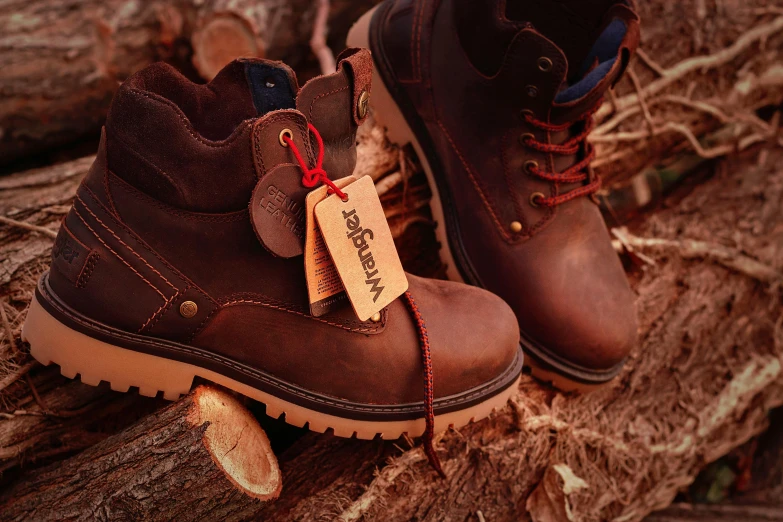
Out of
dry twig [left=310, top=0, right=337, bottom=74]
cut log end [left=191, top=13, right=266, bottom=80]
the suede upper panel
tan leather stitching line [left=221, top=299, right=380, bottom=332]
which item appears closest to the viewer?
the suede upper panel

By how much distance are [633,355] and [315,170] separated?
1.01 metres

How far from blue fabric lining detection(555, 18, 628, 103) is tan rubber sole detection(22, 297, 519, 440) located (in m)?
0.82

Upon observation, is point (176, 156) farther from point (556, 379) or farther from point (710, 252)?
point (710, 252)

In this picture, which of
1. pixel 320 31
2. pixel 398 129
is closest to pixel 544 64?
pixel 398 129

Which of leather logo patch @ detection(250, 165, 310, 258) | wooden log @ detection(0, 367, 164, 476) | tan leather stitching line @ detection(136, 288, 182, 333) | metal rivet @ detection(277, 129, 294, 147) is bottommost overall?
wooden log @ detection(0, 367, 164, 476)

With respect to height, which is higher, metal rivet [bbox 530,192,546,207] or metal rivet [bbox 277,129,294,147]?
metal rivet [bbox 277,129,294,147]

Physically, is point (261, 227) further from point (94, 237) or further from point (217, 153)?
point (94, 237)

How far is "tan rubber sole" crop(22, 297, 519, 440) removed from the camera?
3.44 ft

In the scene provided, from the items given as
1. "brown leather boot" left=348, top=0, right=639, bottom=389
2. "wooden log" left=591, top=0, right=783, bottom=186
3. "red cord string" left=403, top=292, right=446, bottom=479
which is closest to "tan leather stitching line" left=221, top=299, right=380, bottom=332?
"red cord string" left=403, top=292, right=446, bottom=479

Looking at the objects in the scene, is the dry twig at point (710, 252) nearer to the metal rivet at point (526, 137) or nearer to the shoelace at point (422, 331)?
the metal rivet at point (526, 137)

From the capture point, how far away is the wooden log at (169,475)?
0.96m

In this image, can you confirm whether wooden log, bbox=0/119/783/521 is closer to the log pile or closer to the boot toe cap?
the log pile

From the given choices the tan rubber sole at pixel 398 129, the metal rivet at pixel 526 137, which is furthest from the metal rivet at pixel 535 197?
Result: the tan rubber sole at pixel 398 129

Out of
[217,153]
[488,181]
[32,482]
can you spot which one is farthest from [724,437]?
[32,482]
